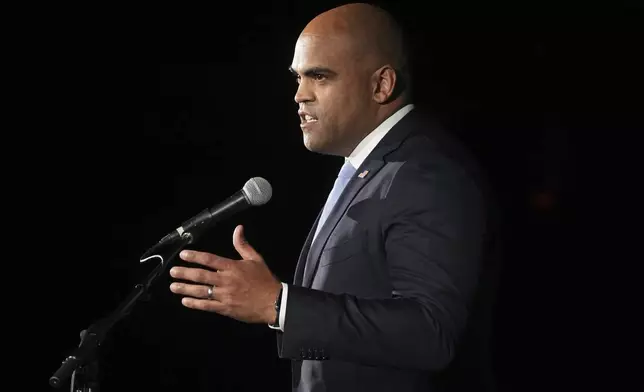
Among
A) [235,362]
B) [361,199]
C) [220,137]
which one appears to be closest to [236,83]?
[220,137]

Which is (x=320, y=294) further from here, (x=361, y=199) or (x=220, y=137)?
(x=220, y=137)

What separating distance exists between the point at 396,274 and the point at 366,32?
2.12 ft

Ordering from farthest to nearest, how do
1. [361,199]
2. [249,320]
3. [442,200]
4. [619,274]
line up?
1. [619,274]
2. [361,199]
3. [442,200]
4. [249,320]

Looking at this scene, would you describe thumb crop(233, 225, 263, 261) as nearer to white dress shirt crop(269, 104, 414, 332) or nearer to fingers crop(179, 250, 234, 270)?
fingers crop(179, 250, 234, 270)

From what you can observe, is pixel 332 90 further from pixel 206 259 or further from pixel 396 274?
pixel 206 259

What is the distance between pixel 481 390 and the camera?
5.99 feet

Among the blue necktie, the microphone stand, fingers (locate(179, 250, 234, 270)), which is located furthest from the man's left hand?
the blue necktie

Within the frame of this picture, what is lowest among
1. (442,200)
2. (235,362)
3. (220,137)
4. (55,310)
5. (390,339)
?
(235,362)

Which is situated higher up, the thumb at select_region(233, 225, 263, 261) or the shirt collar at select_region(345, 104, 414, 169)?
the shirt collar at select_region(345, 104, 414, 169)

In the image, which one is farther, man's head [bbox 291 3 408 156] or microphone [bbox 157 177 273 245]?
man's head [bbox 291 3 408 156]

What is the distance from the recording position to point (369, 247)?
A: 5.70ft

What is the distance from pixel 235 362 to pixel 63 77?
137cm

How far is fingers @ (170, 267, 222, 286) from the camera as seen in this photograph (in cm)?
147

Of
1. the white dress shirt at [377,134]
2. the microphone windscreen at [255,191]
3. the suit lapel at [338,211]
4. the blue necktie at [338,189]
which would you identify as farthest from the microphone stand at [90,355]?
the white dress shirt at [377,134]
